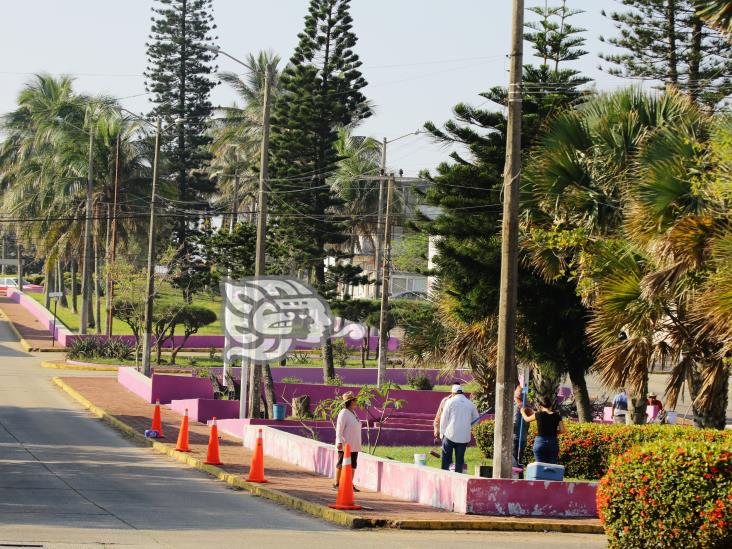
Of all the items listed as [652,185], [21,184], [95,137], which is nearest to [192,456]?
[652,185]

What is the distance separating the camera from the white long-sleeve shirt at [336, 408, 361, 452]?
656 inches

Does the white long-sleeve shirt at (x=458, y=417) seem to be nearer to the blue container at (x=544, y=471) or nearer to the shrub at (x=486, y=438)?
the blue container at (x=544, y=471)

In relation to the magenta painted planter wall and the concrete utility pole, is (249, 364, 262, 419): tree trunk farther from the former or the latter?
the concrete utility pole

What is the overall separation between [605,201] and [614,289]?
2.82 m

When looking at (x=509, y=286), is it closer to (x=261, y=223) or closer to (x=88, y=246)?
(x=261, y=223)

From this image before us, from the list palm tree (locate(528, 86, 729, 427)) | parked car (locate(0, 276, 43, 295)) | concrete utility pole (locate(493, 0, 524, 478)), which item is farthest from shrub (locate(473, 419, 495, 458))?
parked car (locate(0, 276, 43, 295))

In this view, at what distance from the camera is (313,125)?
4812 centimetres

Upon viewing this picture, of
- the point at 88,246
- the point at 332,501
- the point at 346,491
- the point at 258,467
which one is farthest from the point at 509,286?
the point at 88,246

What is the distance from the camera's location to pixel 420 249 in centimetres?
7419

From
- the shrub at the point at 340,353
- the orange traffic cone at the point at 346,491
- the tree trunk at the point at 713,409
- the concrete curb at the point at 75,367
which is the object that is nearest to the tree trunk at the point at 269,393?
the tree trunk at the point at 713,409

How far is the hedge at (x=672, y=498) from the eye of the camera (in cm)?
1038

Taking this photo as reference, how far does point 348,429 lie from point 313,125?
32.5 m

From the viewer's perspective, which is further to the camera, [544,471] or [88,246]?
[88,246]

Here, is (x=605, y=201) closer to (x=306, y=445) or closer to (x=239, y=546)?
(x=306, y=445)
